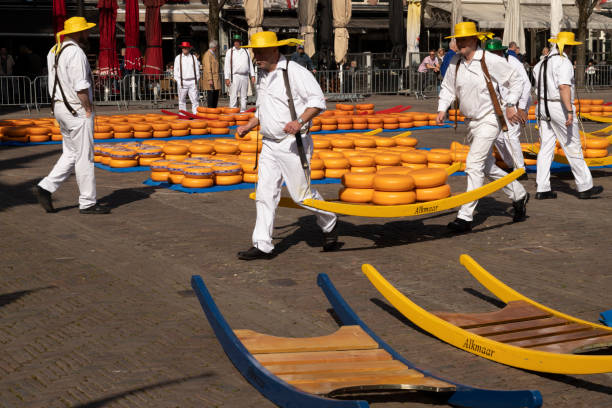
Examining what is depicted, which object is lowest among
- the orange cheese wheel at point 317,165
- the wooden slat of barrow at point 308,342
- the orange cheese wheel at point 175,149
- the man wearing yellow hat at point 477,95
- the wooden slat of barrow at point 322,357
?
the wooden slat of barrow at point 322,357

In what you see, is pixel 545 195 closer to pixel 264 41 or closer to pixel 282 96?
pixel 282 96

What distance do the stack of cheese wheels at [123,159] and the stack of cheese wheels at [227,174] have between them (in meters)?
2.44

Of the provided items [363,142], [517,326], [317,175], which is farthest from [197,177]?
[517,326]

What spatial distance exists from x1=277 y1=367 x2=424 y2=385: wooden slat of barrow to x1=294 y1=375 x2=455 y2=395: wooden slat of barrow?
0.03 metres

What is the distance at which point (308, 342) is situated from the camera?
511 cm

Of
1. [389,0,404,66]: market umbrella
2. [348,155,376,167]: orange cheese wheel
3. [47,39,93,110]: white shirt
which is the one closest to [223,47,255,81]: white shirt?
[348,155,376,167]: orange cheese wheel

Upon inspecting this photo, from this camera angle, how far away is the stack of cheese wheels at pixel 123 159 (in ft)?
45.5

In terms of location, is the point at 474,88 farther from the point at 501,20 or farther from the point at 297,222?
the point at 501,20

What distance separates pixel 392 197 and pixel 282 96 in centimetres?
149

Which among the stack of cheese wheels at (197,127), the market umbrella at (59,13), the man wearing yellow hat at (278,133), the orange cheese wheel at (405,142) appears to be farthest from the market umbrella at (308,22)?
the man wearing yellow hat at (278,133)

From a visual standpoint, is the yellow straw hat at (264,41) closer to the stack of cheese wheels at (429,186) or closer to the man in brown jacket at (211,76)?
the stack of cheese wheels at (429,186)

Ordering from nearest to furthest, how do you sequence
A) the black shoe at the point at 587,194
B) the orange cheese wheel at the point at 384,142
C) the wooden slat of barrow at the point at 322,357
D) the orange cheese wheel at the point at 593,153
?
the wooden slat of barrow at the point at 322,357 → the black shoe at the point at 587,194 → the orange cheese wheel at the point at 593,153 → the orange cheese wheel at the point at 384,142

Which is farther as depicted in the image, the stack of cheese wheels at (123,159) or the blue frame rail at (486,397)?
the stack of cheese wheels at (123,159)

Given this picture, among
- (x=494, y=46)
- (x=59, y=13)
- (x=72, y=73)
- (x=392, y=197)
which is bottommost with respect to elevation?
(x=392, y=197)
